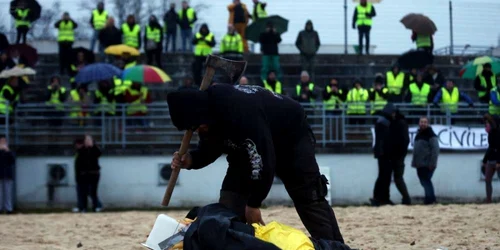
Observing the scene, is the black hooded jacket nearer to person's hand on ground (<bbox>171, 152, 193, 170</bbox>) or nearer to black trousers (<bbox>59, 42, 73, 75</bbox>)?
person's hand on ground (<bbox>171, 152, 193, 170</bbox>)

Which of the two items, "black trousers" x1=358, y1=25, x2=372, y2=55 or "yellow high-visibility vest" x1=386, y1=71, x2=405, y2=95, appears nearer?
"yellow high-visibility vest" x1=386, y1=71, x2=405, y2=95

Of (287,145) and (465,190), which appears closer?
(287,145)

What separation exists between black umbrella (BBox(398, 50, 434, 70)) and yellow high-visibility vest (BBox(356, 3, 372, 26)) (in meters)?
1.82

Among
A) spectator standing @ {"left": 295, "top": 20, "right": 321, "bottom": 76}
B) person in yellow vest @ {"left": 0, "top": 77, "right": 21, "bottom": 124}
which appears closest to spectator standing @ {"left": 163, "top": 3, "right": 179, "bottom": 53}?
spectator standing @ {"left": 295, "top": 20, "right": 321, "bottom": 76}

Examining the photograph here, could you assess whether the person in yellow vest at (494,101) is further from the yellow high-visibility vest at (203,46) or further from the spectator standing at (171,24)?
the spectator standing at (171,24)

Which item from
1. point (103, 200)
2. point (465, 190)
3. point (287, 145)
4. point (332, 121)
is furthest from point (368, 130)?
point (287, 145)

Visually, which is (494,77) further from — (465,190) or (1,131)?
(1,131)

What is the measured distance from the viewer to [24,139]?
20.4m

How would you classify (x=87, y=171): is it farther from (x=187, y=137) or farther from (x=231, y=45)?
(x=187, y=137)

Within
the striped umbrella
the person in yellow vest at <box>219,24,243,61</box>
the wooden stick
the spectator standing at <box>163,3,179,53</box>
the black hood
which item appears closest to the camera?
the black hood

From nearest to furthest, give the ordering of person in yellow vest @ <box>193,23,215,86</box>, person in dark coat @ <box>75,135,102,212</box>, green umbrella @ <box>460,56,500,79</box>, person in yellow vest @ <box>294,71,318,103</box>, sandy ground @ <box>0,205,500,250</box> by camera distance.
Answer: sandy ground @ <box>0,205,500,250</box>
person in dark coat @ <box>75,135,102,212</box>
person in yellow vest @ <box>294,71,318,103</box>
green umbrella @ <box>460,56,500,79</box>
person in yellow vest @ <box>193,23,215,86</box>

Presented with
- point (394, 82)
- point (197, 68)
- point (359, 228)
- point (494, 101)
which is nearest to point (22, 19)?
point (197, 68)

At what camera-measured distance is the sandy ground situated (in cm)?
1102

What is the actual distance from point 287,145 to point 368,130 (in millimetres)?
13134
